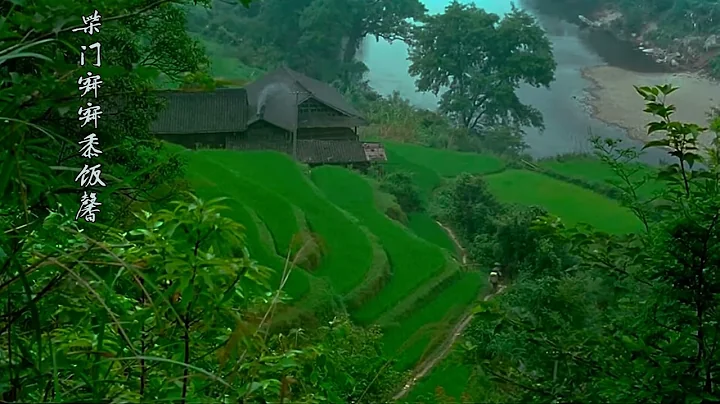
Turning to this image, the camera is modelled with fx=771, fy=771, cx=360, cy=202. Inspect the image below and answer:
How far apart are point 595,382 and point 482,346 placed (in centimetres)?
43

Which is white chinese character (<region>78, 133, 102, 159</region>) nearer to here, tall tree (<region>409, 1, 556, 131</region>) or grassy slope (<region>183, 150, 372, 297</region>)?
grassy slope (<region>183, 150, 372, 297</region>)

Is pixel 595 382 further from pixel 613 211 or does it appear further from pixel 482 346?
pixel 613 211

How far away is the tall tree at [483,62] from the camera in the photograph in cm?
1475

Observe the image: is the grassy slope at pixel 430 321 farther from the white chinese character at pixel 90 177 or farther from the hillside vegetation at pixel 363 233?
the white chinese character at pixel 90 177

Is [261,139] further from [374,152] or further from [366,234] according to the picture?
[366,234]

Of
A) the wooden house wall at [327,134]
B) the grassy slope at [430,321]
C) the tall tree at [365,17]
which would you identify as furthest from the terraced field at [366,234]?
the tall tree at [365,17]

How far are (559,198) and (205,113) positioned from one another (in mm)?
5243

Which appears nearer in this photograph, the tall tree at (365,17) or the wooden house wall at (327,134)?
the wooden house wall at (327,134)

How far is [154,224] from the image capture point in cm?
92

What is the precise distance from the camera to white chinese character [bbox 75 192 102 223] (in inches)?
35.8

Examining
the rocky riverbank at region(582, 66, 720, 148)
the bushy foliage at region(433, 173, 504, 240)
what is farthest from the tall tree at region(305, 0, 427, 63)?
the bushy foliage at region(433, 173, 504, 240)

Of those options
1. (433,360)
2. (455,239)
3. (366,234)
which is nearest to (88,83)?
(433,360)

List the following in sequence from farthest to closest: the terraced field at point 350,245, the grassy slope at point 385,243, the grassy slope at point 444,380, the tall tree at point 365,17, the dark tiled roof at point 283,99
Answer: the tall tree at point 365,17 < the dark tiled roof at point 283,99 < the grassy slope at point 385,243 < the terraced field at point 350,245 < the grassy slope at point 444,380

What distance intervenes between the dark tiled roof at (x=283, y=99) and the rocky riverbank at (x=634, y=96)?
4807 millimetres
